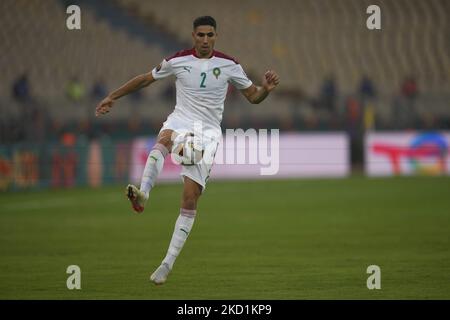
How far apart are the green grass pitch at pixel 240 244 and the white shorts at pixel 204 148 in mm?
1101

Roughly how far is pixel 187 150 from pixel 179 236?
850mm

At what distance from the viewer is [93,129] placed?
2933 centimetres

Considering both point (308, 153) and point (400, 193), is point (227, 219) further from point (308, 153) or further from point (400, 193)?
point (308, 153)

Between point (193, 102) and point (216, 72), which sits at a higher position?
point (216, 72)

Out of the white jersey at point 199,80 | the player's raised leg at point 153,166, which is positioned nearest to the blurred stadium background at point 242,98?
the white jersey at point 199,80

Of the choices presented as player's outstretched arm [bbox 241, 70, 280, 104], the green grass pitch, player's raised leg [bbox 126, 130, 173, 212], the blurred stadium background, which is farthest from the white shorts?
the blurred stadium background

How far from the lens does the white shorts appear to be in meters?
9.29

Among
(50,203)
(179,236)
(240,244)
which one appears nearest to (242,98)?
→ (50,203)

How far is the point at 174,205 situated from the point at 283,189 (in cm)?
500

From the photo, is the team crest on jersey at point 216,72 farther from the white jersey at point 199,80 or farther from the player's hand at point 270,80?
the player's hand at point 270,80

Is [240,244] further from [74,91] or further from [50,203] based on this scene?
[74,91]

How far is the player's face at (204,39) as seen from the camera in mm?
9141

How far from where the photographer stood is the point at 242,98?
30531 millimetres
